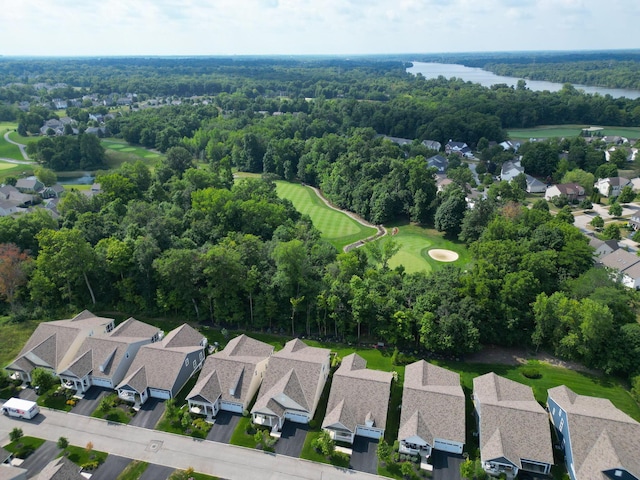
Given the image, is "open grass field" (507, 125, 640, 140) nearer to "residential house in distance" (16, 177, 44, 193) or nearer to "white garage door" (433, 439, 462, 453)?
"white garage door" (433, 439, 462, 453)

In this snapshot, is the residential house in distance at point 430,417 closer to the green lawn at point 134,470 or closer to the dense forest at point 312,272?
the dense forest at point 312,272

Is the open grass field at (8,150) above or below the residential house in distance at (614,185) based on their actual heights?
above

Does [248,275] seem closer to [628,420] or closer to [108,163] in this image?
[628,420]

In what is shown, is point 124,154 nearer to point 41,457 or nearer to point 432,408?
point 41,457

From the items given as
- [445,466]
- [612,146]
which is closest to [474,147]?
[612,146]

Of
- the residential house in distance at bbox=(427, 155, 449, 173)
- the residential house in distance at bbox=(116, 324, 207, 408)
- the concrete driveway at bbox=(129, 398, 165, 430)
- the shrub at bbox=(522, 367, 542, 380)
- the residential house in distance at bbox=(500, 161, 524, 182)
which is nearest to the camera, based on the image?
the concrete driveway at bbox=(129, 398, 165, 430)

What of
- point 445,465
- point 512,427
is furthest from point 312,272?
point 512,427

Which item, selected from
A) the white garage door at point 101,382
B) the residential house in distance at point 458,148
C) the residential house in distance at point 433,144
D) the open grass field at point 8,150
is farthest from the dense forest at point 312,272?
the open grass field at point 8,150

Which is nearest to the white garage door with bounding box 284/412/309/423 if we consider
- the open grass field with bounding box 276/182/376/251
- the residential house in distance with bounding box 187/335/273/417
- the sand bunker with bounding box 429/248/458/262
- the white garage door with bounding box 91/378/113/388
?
the residential house in distance with bounding box 187/335/273/417
